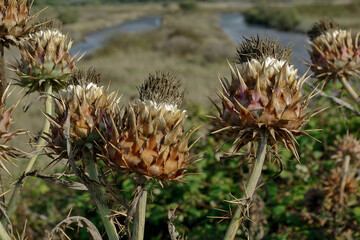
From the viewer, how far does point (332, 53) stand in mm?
3451

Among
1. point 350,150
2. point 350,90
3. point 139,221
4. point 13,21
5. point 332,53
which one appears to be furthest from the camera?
point 350,150

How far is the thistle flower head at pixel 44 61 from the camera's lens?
285 cm

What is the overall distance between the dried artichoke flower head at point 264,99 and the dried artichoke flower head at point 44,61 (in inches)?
49.0

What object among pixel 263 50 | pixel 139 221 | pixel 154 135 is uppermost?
pixel 263 50

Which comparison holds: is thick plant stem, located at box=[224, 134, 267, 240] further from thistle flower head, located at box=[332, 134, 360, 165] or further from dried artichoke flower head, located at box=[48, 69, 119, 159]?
thistle flower head, located at box=[332, 134, 360, 165]

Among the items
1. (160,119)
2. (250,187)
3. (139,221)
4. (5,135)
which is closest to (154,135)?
(160,119)

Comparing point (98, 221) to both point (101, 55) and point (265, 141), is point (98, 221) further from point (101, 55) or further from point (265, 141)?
point (101, 55)

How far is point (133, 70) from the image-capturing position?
24.6 meters

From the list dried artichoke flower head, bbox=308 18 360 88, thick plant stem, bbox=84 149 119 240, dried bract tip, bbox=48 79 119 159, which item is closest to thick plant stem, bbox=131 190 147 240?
thick plant stem, bbox=84 149 119 240

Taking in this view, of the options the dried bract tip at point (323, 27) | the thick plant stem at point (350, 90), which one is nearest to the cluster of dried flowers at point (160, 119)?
the thick plant stem at point (350, 90)

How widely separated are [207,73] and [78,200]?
19.9 metres

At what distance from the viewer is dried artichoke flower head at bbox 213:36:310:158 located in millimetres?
2119

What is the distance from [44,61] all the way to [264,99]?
62.6 inches

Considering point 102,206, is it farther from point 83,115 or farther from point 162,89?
point 162,89
